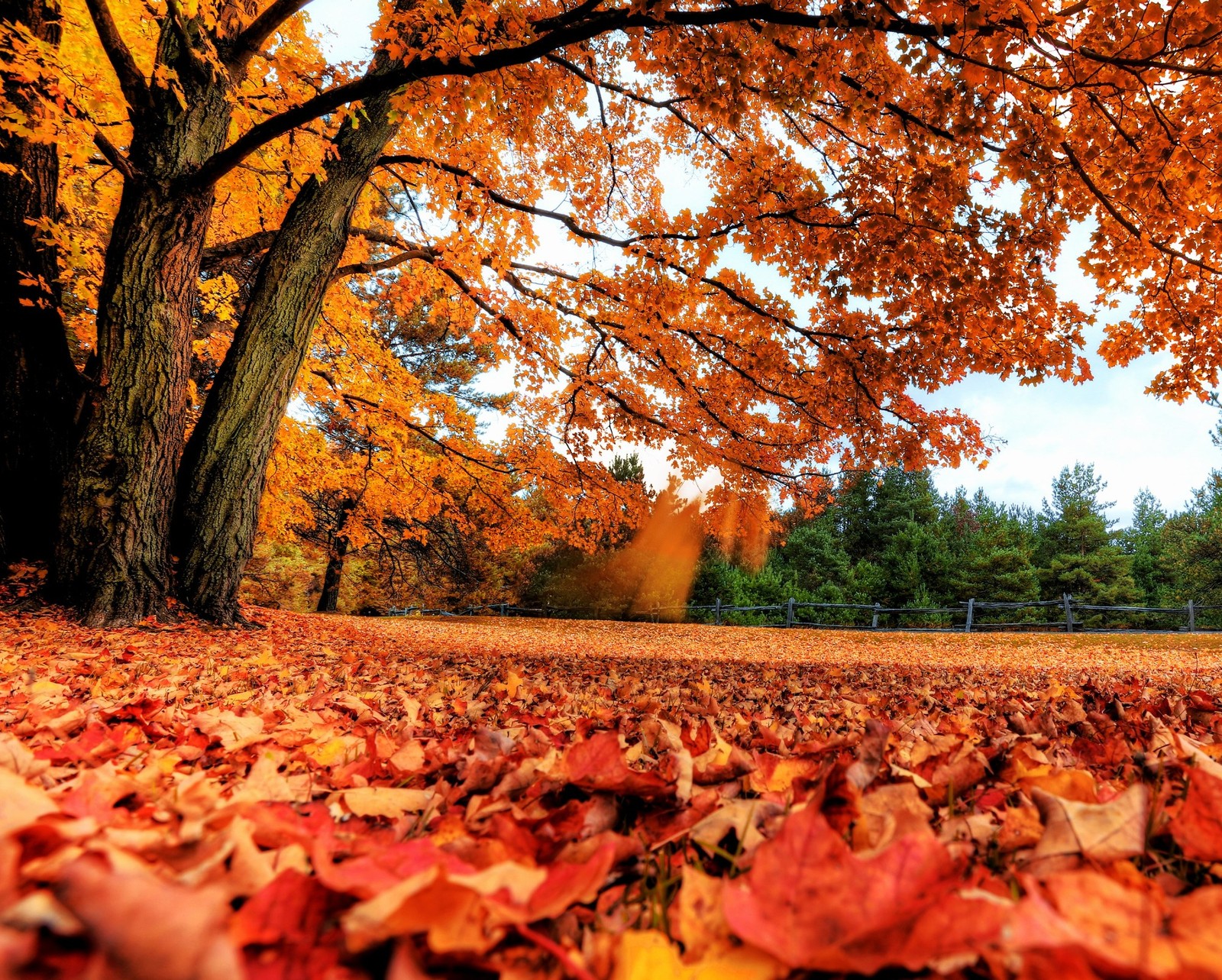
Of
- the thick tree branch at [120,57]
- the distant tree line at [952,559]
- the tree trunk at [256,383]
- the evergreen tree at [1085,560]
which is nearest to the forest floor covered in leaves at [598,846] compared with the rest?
the tree trunk at [256,383]

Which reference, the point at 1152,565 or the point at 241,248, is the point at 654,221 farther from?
the point at 1152,565

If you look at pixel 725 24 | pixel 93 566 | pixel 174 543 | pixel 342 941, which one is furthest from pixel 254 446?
pixel 342 941

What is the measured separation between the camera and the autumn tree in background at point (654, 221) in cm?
362

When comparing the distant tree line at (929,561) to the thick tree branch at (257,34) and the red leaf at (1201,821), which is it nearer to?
the thick tree branch at (257,34)

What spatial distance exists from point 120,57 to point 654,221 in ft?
16.4

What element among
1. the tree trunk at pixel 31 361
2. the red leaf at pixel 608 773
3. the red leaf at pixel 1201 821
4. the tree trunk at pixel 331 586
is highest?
the tree trunk at pixel 31 361

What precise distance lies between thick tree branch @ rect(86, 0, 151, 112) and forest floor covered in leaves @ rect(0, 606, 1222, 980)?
16.3 ft

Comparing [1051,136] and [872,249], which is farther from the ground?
[1051,136]

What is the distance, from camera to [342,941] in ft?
1.59

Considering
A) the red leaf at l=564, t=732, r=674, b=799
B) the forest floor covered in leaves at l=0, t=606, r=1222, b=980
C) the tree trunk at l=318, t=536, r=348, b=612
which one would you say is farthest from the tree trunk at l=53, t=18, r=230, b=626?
the tree trunk at l=318, t=536, r=348, b=612

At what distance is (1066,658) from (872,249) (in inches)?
426

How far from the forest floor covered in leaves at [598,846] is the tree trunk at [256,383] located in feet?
12.5

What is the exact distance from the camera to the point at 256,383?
5535 mm

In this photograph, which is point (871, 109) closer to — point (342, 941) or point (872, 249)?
point (872, 249)
